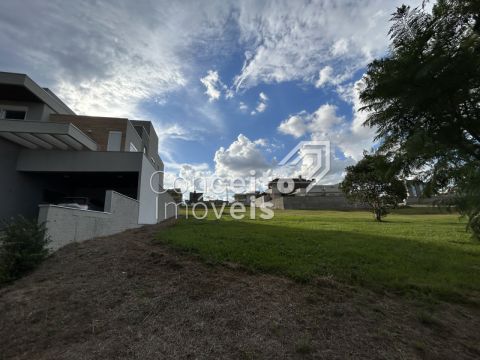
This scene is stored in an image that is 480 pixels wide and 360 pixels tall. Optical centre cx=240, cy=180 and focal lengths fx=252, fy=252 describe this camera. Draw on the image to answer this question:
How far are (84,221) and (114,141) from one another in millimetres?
10787

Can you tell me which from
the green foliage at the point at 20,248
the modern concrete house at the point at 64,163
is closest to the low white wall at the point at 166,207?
the modern concrete house at the point at 64,163

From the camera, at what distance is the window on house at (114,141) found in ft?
56.7

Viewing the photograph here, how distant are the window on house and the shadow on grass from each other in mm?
11975

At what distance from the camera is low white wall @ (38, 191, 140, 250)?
21.7 ft

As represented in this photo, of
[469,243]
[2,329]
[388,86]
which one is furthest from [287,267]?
[469,243]

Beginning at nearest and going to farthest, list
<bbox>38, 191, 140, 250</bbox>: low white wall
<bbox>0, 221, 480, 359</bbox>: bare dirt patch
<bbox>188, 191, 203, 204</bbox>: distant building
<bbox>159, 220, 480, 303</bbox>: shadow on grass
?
<bbox>0, 221, 480, 359</bbox>: bare dirt patch
<bbox>159, 220, 480, 303</bbox>: shadow on grass
<bbox>38, 191, 140, 250</bbox>: low white wall
<bbox>188, 191, 203, 204</bbox>: distant building

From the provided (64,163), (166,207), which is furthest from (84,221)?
(166,207)

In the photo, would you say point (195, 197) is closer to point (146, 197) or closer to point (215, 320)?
point (146, 197)

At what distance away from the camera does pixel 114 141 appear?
17.4 metres

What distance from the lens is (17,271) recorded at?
5.29 metres

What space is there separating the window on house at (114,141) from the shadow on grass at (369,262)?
1198 centimetres

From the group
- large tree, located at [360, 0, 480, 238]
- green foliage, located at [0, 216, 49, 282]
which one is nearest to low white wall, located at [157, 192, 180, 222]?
green foliage, located at [0, 216, 49, 282]

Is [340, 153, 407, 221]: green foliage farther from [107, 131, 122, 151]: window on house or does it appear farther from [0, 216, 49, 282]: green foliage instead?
[0, 216, 49, 282]: green foliage

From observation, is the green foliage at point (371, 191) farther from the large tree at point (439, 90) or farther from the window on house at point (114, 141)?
the window on house at point (114, 141)
